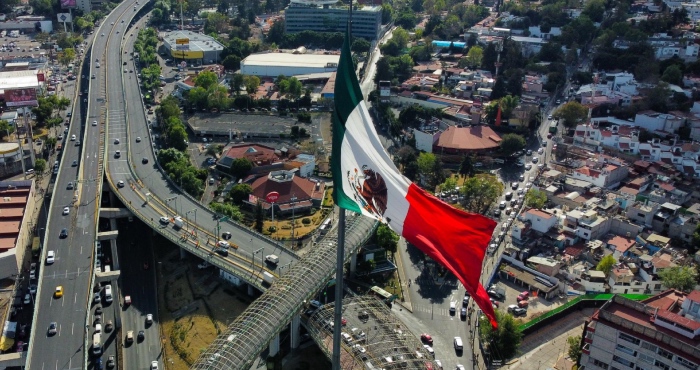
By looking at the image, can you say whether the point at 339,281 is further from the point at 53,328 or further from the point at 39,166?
the point at 39,166

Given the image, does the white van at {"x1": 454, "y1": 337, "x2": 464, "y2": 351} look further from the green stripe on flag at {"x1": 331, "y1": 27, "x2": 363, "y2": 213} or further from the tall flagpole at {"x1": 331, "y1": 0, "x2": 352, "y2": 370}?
the green stripe on flag at {"x1": 331, "y1": 27, "x2": 363, "y2": 213}

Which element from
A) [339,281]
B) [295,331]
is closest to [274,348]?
[295,331]

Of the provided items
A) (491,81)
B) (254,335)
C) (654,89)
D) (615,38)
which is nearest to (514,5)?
(615,38)

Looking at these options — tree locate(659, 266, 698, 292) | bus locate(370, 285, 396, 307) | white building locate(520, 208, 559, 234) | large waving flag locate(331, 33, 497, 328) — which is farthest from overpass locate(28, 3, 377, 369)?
tree locate(659, 266, 698, 292)

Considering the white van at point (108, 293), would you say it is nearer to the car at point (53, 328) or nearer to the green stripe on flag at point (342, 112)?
the car at point (53, 328)

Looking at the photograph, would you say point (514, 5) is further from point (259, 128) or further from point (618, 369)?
point (618, 369)

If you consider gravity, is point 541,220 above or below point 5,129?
below
